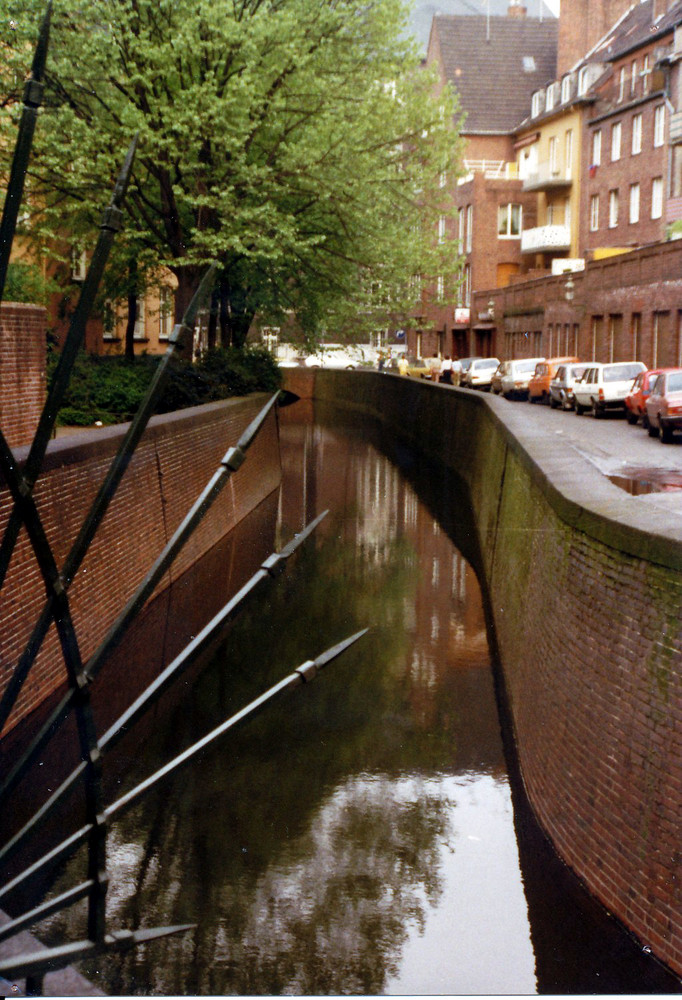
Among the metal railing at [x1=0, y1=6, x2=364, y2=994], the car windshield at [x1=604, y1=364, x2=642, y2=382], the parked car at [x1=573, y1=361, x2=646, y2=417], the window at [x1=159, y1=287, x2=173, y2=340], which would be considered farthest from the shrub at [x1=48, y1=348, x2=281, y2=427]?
the car windshield at [x1=604, y1=364, x2=642, y2=382]

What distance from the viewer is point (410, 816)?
9633mm

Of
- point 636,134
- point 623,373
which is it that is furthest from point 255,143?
point 636,134

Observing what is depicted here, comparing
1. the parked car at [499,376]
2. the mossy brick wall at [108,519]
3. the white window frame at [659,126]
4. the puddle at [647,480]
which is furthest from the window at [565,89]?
the puddle at [647,480]

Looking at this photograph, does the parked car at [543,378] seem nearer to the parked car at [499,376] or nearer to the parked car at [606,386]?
the parked car at [499,376]

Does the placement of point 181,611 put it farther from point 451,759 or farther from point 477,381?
point 477,381

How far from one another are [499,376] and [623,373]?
15847mm

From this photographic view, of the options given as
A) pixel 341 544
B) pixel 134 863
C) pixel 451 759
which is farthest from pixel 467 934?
pixel 341 544

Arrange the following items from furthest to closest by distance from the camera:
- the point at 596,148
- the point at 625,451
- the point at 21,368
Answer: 1. the point at 596,148
2. the point at 625,451
3. the point at 21,368

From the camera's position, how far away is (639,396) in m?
33.1

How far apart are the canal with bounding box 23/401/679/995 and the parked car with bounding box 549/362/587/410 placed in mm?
24757

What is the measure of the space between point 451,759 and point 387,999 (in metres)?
6.00

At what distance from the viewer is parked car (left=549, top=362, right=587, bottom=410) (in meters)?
41.8

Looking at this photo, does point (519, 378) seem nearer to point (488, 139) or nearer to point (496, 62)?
point (488, 139)

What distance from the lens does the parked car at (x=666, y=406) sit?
27.8 m
